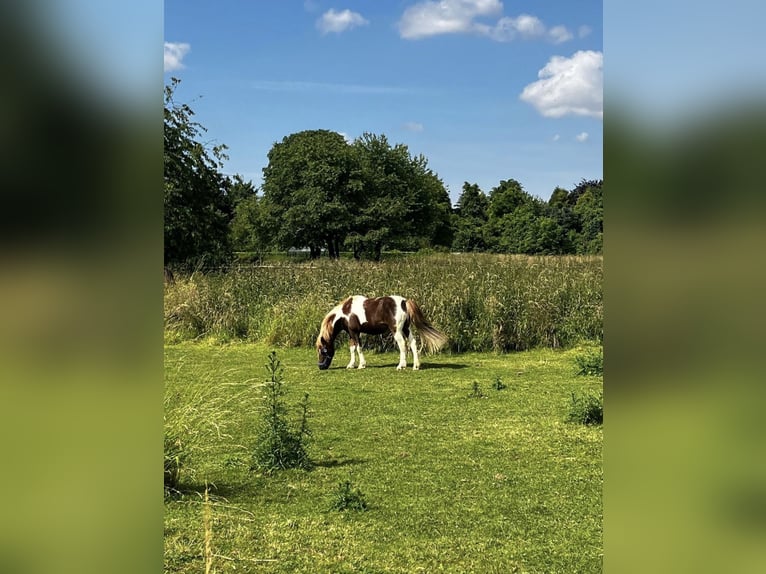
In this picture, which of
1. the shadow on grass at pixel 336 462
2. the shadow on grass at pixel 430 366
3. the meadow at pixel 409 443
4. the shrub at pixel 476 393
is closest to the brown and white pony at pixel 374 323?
the shadow on grass at pixel 430 366

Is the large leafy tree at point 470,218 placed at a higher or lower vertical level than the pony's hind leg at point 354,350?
higher

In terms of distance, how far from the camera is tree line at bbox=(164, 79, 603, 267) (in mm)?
41281

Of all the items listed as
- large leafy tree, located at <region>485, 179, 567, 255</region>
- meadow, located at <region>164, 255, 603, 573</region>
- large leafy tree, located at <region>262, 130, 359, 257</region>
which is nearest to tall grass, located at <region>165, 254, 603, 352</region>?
meadow, located at <region>164, 255, 603, 573</region>

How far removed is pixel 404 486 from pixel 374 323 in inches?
210

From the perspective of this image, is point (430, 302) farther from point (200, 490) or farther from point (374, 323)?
point (200, 490)

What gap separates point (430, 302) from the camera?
12.2 m

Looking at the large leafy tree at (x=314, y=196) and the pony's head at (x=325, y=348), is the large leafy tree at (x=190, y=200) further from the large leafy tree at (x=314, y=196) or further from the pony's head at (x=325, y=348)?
the large leafy tree at (x=314, y=196)

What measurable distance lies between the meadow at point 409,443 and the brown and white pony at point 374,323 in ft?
1.12

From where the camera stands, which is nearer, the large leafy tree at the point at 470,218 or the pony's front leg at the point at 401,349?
the pony's front leg at the point at 401,349

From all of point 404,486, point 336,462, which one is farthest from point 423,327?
point 404,486

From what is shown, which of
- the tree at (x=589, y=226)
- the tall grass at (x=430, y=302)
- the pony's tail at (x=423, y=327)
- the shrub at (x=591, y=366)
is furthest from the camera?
the tree at (x=589, y=226)

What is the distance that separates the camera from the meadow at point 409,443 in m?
3.93
